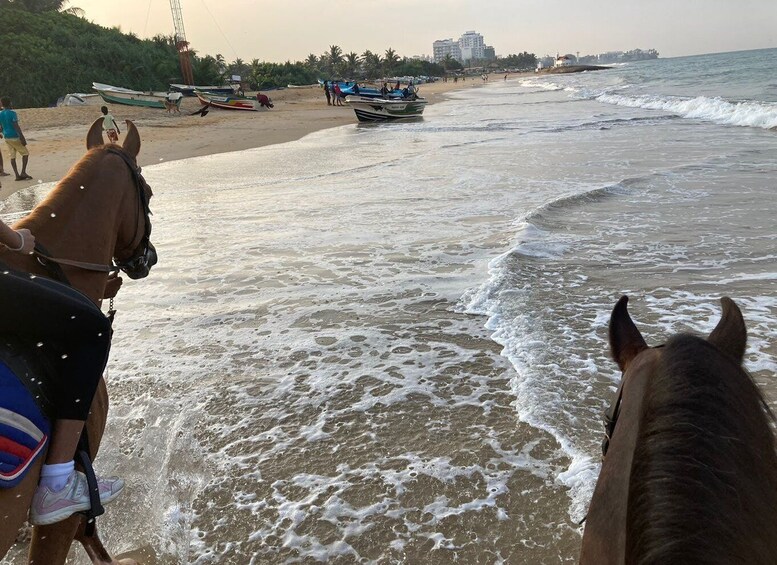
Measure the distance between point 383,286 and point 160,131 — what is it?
24045 millimetres

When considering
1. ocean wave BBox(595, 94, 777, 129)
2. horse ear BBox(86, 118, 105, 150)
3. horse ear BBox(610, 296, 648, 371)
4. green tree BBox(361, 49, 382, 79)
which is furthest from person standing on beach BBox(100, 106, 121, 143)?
green tree BBox(361, 49, 382, 79)

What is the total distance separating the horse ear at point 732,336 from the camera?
1353 mm

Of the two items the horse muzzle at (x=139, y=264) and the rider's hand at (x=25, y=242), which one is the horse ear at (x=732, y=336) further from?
the horse muzzle at (x=139, y=264)

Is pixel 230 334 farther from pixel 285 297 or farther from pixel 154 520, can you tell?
pixel 154 520

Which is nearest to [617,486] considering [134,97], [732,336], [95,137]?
[732,336]

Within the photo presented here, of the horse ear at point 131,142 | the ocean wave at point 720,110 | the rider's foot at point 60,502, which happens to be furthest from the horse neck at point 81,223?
the ocean wave at point 720,110

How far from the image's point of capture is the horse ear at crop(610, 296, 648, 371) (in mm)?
1656

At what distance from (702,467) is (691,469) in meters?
0.02

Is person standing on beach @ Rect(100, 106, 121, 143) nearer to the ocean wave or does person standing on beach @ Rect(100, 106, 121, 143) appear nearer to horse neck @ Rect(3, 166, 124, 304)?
horse neck @ Rect(3, 166, 124, 304)

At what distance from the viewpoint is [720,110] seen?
23.2 m

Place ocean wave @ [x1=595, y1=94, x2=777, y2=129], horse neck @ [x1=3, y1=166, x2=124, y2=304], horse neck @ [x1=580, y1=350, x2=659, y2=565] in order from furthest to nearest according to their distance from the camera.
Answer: ocean wave @ [x1=595, y1=94, x2=777, y2=129]
horse neck @ [x1=3, y1=166, x2=124, y2=304]
horse neck @ [x1=580, y1=350, x2=659, y2=565]

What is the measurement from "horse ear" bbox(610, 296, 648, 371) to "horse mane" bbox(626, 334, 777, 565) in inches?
16.4

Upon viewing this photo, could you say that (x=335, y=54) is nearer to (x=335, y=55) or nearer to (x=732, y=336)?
(x=335, y=55)

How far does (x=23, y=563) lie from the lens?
101 inches
